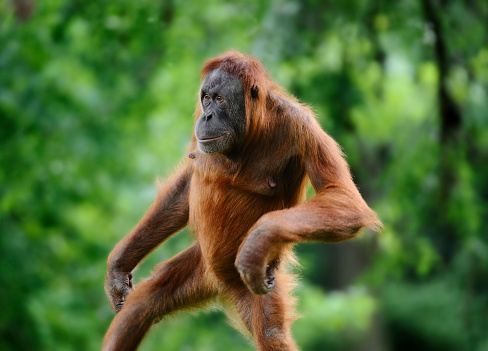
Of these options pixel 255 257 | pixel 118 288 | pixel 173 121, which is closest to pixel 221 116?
pixel 255 257

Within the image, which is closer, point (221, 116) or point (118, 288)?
point (221, 116)

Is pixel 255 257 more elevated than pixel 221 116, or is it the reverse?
pixel 221 116

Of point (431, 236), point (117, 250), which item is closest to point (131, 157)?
point (117, 250)

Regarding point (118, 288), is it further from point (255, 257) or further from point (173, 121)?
point (173, 121)

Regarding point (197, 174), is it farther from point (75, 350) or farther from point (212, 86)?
point (75, 350)

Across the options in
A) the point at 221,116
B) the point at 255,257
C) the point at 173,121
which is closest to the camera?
the point at 255,257

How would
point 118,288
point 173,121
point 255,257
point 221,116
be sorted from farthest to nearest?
point 173,121 → point 118,288 → point 221,116 → point 255,257

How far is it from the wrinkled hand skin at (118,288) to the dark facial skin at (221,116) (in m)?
1.20

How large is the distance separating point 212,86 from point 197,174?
0.62 metres

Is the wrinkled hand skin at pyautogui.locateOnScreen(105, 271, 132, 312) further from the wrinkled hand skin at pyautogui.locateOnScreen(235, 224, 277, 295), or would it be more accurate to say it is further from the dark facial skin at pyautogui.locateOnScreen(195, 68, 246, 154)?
the wrinkled hand skin at pyautogui.locateOnScreen(235, 224, 277, 295)

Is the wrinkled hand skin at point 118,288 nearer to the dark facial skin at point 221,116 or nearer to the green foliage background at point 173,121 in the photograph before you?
the dark facial skin at point 221,116

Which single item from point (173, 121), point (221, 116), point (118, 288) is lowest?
point (118, 288)

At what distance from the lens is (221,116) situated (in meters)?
3.94

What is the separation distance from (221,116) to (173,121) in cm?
848
